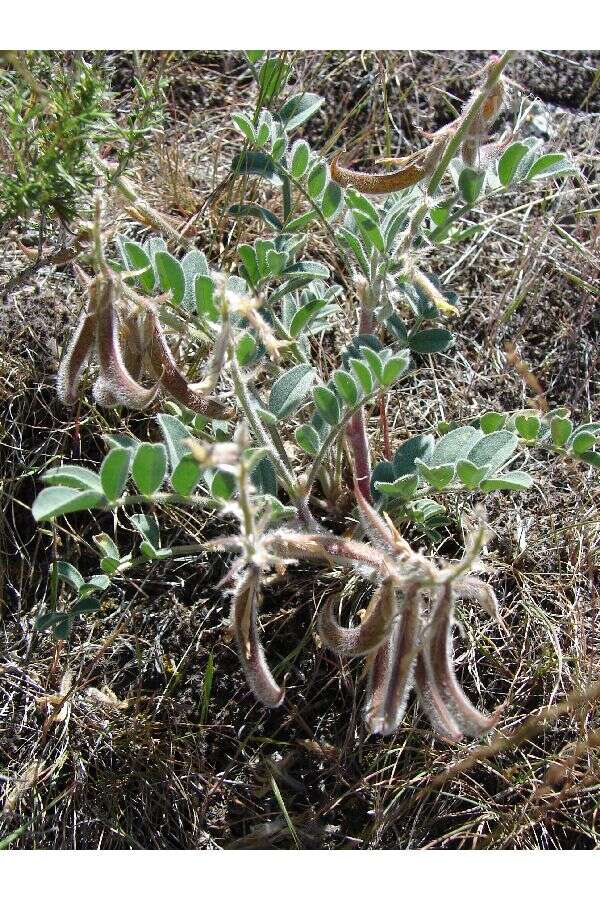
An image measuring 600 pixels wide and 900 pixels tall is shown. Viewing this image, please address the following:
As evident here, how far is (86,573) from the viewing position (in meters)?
2.44

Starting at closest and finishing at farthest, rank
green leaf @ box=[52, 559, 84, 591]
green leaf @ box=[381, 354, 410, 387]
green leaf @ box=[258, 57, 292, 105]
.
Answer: green leaf @ box=[381, 354, 410, 387]
green leaf @ box=[52, 559, 84, 591]
green leaf @ box=[258, 57, 292, 105]

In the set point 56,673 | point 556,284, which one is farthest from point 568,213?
point 56,673

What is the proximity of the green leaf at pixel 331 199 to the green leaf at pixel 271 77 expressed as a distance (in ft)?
1.29

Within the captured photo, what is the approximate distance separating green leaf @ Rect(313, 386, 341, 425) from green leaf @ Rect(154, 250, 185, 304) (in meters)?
0.41

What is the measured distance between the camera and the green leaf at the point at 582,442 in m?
1.96

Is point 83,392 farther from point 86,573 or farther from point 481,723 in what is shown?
point 481,723

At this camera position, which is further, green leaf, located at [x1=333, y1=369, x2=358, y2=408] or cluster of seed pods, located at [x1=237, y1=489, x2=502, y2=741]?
green leaf, located at [x1=333, y1=369, x2=358, y2=408]

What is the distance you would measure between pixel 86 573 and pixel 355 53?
2.11m

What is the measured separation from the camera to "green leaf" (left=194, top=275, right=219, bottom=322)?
187 centimetres

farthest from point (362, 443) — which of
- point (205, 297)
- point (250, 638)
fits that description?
point (250, 638)

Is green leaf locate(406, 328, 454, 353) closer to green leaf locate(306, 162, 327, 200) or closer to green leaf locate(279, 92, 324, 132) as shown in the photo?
green leaf locate(306, 162, 327, 200)

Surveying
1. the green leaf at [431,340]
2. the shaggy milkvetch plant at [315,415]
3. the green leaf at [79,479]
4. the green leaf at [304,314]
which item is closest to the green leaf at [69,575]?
the shaggy milkvetch plant at [315,415]

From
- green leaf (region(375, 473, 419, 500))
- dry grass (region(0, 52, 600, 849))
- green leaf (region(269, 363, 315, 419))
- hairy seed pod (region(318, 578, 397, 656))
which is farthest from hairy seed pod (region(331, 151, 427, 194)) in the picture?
A: hairy seed pod (region(318, 578, 397, 656))

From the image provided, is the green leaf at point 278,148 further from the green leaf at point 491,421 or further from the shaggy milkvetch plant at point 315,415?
the green leaf at point 491,421
